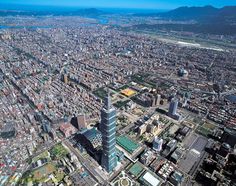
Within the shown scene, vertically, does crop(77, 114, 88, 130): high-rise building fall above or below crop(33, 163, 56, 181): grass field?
above

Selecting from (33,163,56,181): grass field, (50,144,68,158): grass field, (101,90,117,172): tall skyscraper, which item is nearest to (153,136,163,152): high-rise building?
(101,90,117,172): tall skyscraper

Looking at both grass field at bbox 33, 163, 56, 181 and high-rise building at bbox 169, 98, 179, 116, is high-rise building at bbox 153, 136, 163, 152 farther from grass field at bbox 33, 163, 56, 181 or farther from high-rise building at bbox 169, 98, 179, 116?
grass field at bbox 33, 163, 56, 181

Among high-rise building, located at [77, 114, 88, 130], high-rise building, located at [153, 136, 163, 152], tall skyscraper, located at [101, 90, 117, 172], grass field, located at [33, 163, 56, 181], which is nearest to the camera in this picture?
tall skyscraper, located at [101, 90, 117, 172]

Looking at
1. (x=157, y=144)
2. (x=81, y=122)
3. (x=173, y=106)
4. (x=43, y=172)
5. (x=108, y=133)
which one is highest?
(x=108, y=133)

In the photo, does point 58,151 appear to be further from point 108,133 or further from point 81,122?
point 108,133

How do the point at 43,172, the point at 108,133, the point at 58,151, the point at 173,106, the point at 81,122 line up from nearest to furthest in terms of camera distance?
1. the point at 108,133
2. the point at 43,172
3. the point at 58,151
4. the point at 81,122
5. the point at 173,106

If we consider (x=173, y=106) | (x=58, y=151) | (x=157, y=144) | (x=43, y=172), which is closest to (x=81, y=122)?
(x=58, y=151)

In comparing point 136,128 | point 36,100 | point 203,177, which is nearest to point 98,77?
point 36,100

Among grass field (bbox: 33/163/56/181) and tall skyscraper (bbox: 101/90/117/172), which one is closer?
tall skyscraper (bbox: 101/90/117/172)

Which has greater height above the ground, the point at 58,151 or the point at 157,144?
the point at 157,144
